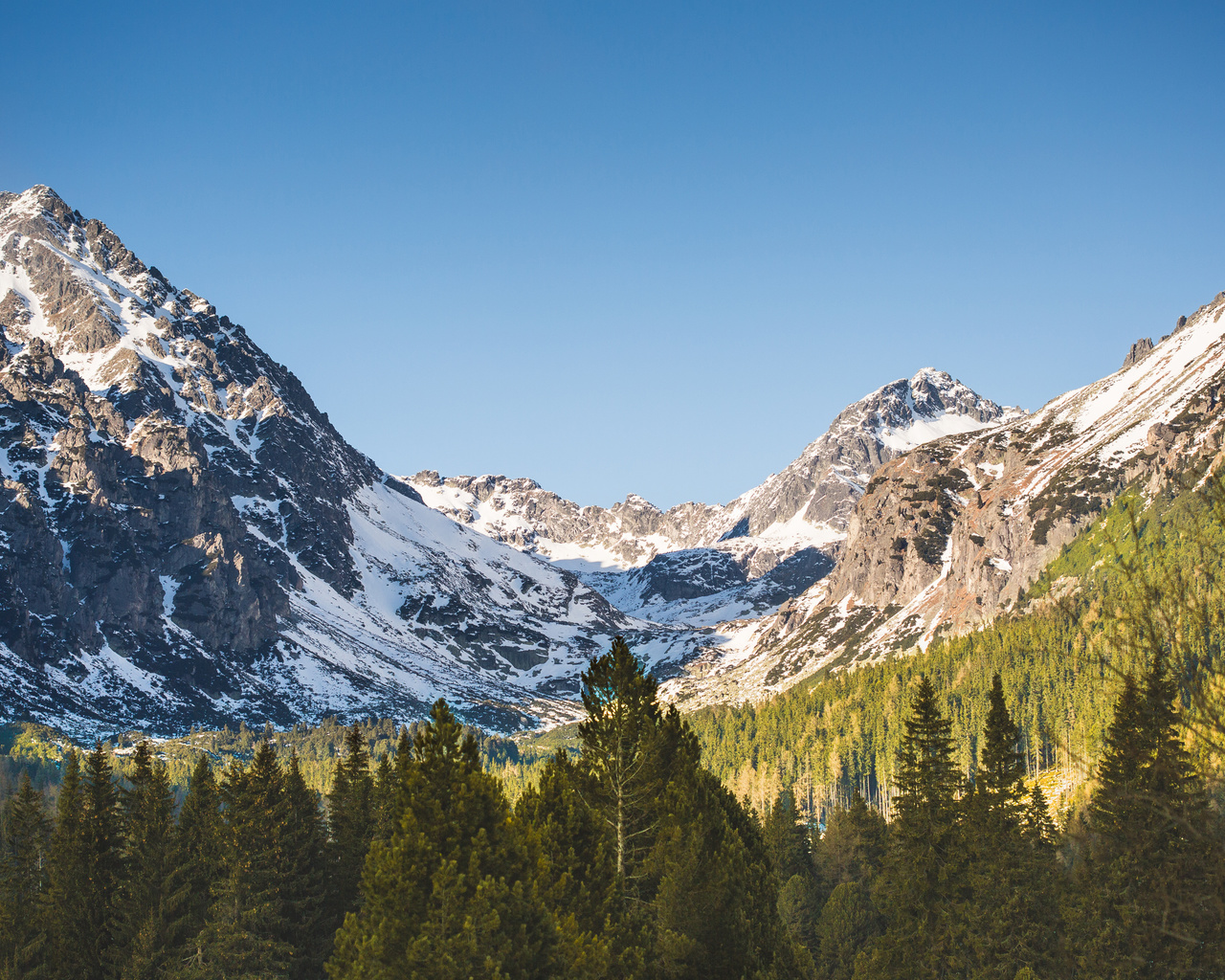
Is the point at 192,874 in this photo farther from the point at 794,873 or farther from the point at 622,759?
the point at 794,873

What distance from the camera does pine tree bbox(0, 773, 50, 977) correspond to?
44.5 metres

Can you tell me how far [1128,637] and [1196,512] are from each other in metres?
2.07

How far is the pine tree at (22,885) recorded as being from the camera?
146 ft

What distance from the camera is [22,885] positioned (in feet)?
157

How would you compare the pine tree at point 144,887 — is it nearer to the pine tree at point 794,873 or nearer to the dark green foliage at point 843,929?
the dark green foliage at point 843,929

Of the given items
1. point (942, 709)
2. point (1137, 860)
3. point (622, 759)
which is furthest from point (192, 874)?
point (942, 709)

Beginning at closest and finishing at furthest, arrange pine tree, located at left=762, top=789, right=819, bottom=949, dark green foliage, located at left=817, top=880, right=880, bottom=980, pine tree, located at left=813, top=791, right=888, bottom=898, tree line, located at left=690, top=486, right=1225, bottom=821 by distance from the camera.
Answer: dark green foliage, located at left=817, top=880, right=880, bottom=980 < pine tree, located at left=762, top=789, right=819, bottom=949 < pine tree, located at left=813, top=791, right=888, bottom=898 < tree line, located at left=690, top=486, right=1225, bottom=821

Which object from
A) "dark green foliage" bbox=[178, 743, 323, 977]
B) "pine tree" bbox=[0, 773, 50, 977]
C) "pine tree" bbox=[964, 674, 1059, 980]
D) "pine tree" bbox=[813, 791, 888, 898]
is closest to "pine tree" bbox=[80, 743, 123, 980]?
"pine tree" bbox=[0, 773, 50, 977]

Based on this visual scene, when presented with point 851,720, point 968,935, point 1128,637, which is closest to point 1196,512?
point 1128,637

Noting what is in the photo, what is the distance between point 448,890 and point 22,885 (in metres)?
33.1

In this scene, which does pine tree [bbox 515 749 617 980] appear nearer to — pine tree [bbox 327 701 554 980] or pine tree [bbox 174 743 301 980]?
pine tree [bbox 327 701 554 980]

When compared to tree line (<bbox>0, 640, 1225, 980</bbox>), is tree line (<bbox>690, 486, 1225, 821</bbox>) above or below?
above

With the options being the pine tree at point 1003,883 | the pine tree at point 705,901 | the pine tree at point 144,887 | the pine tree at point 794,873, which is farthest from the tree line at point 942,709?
the pine tree at point 144,887

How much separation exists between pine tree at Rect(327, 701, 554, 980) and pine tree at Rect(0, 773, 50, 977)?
83.3ft
